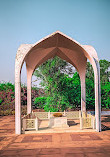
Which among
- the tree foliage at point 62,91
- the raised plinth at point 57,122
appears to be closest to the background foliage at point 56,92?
the tree foliage at point 62,91

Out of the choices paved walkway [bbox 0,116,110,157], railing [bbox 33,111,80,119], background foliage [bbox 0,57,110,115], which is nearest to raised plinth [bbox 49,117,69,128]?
paved walkway [bbox 0,116,110,157]

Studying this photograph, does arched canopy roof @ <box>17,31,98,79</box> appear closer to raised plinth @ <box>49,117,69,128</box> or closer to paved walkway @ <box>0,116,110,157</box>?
raised plinth @ <box>49,117,69,128</box>

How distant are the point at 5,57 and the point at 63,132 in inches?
401

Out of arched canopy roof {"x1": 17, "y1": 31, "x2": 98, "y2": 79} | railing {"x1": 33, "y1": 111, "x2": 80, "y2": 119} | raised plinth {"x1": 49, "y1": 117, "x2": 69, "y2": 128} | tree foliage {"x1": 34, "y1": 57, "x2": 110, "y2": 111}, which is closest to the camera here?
arched canopy roof {"x1": 17, "y1": 31, "x2": 98, "y2": 79}

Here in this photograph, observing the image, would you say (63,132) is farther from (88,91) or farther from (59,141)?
(88,91)

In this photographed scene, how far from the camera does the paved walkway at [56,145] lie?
234 inches

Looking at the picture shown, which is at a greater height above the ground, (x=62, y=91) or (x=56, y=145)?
(x=62, y=91)

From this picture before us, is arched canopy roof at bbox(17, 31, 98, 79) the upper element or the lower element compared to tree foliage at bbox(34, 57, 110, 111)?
upper

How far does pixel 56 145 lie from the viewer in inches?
268

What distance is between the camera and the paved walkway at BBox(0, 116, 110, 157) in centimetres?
594

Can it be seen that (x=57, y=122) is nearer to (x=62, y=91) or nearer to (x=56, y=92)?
(x=56, y=92)

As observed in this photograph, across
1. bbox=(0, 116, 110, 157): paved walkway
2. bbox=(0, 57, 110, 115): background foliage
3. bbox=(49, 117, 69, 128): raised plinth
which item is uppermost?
bbox=(0, 57, 110, 115): background foliage

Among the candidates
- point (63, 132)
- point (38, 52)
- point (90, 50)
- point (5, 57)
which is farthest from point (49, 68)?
point (63, 132)

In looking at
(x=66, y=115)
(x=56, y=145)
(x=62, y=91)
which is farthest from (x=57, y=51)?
(x=56, y=145)
